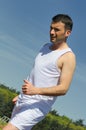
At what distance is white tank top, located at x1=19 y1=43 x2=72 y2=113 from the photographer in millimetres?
6219

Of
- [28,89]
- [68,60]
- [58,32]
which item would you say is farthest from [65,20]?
[28,89]

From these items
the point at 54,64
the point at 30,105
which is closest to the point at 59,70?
the point at 54,64

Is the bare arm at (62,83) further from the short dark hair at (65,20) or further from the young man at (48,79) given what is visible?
the short dark hair at (65,20)

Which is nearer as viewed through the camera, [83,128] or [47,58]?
[47,58]

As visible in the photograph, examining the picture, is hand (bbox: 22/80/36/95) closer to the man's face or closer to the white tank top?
the white tank top

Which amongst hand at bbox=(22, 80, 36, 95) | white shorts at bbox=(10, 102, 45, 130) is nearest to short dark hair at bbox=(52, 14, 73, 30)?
hand at bbox=(22, 80, 36, 95)

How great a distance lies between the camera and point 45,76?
20.7 ft

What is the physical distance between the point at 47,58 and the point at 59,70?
26cm

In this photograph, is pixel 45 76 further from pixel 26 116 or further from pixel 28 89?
pixel 26 116

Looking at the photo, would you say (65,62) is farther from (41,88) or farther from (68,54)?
(41,88)

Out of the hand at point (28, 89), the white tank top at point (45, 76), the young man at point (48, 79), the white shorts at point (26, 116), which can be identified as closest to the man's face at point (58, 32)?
the young man at point (48, 79)

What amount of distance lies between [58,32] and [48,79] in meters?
0.68

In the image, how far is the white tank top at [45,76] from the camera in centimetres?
622

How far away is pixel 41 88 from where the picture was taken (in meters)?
6.01
